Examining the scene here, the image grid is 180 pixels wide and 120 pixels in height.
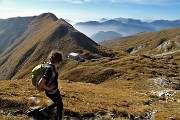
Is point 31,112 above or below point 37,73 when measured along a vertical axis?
below

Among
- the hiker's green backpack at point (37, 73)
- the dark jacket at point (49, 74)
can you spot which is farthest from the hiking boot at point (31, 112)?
the dark jacket at point (49, 74)

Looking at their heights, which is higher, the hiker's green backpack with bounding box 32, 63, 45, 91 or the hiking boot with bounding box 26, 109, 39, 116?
the hiker's green backpack with bounding box 32, 63, 45, 91

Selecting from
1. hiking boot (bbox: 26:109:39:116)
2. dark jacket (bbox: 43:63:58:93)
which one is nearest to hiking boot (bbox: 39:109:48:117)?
hiking boot (bbox: 26:109:39:116)

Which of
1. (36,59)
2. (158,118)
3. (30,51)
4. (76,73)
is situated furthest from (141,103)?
(30,51)

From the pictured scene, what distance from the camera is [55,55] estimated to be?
12.6 m

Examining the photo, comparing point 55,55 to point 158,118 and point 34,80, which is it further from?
point 158,118

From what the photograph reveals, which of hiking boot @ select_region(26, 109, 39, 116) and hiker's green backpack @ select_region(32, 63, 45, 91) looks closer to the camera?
hiker's green backpack @ select_region(32, 63, 45, 91)

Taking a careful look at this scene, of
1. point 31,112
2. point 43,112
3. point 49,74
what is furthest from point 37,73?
point 31,112

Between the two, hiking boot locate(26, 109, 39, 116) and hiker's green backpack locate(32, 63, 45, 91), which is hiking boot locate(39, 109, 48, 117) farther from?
→ hiker's green backpack locate(32, 63, 45, 91)

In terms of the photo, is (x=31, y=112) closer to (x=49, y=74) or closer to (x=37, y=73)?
(x=37, y=73)

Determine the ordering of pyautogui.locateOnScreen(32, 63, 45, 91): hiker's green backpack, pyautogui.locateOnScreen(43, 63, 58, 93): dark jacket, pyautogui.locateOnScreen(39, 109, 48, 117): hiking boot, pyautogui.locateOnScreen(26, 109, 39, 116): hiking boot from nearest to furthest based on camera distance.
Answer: pyautogui.locateOnScreen(43, 63, 58, 93): dark jacket, pyautogui.locateOnScreen(32, 63, 45, 91): hiker's green backpack, pyautogui.locateOnScreen(39, 109, 48, 117): hiking boot, pyautogui.locateOnScreen(26, 109, 39, 116): hiking boot

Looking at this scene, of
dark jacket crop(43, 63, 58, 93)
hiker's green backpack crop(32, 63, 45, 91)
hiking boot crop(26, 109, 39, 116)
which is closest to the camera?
dark jacket crop(43, 63, 58, 93)

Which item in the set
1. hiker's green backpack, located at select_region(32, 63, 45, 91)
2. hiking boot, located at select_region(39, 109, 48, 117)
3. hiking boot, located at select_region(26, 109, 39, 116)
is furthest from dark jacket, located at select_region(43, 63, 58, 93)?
hiking boot, located at select_region(26, 109, 39, 116)

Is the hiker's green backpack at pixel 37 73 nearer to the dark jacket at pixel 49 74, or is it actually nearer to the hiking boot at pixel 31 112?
the dark jacket at pixel 49 74
